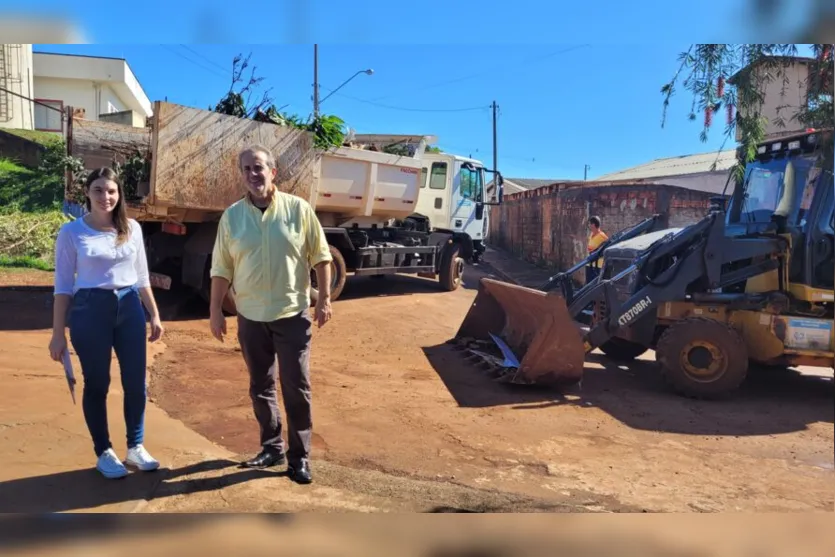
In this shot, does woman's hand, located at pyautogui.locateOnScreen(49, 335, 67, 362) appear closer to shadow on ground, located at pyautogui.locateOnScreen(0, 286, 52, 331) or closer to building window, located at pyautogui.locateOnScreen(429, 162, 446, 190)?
shadow on ground, located at pyautogui.locateOnScreen(0, 286, 52, 331)

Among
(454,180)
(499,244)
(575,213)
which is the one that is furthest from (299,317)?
(499,244)

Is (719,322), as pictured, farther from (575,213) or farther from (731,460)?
(575,213)

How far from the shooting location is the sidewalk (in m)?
14.8

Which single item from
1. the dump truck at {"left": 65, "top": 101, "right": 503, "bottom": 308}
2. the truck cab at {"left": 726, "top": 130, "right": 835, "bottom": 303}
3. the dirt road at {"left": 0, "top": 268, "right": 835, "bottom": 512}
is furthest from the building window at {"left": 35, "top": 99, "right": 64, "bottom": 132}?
the truck cab at {"left": 726, "top": 130, "right": 835, "bottom": 303}

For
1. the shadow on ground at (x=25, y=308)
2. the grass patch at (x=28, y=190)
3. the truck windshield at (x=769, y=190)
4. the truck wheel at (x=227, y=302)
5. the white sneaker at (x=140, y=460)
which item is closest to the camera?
the white sneaker at (x=140, y=460)

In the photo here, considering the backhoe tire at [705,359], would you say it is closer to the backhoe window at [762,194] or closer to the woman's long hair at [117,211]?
the backhoe window at [762,194]

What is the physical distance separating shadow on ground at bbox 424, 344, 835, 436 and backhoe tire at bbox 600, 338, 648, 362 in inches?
12.8

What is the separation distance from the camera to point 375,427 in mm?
4852

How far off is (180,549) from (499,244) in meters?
19.4

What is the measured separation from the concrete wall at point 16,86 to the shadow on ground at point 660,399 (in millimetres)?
17161

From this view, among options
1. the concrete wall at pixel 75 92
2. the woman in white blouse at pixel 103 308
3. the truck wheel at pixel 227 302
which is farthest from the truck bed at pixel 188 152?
the concrete wall at pixel 75 92

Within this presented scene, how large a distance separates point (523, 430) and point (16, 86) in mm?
20651

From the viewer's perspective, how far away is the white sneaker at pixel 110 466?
338cm

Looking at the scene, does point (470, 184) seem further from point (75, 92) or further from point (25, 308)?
point (75, 92)
